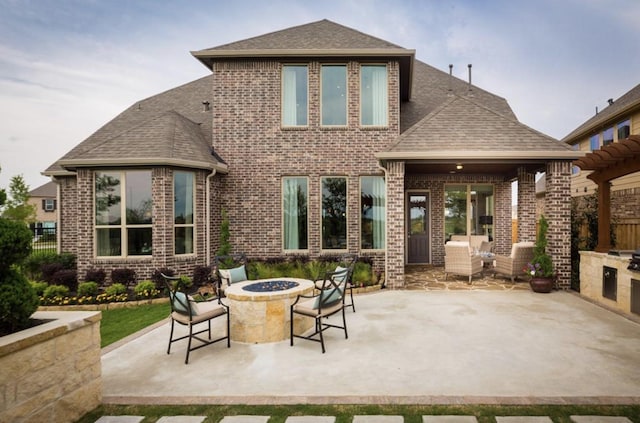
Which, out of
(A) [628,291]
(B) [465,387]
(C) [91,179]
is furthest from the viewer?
(C) [91,179]

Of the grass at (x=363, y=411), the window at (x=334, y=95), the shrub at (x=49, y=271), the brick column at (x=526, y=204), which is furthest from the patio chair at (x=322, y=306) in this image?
the brick column at (x=526, y=204)

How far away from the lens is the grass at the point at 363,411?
116 inches

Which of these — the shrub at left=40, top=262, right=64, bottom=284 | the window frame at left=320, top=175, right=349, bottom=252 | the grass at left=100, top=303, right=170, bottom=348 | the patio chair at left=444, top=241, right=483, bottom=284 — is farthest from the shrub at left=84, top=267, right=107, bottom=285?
the patio chair at left=444, top=241, right=483, bottom=284

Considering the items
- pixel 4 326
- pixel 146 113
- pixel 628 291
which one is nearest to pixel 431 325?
pixel 628 291

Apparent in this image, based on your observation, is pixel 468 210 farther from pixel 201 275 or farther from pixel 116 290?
pixel 116 290

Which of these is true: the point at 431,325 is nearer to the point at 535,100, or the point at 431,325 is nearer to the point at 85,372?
the point at 85,372

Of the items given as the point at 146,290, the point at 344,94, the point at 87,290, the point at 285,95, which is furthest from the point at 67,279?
the point at 344,94

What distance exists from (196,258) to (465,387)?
7.80 m

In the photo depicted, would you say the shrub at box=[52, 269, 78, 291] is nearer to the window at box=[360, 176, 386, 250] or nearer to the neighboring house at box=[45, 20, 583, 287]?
the neighboring house at box=[45, 20, 583, 287]

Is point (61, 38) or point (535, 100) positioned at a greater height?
point (535, 100)

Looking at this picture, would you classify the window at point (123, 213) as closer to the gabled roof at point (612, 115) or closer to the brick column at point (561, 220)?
the brick column at point (561, 220)

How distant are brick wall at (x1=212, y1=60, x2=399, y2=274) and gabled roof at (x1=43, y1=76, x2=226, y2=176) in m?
0.94

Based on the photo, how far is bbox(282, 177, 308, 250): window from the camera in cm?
1028

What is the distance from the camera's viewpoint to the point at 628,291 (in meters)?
6.05
